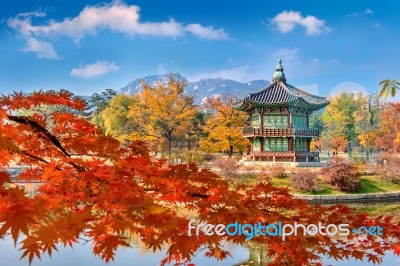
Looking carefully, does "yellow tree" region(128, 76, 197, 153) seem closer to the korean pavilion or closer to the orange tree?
the korean pavilion

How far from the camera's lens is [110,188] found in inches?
137

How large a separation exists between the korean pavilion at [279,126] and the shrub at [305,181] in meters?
7.31

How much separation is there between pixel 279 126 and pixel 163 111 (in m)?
9.80

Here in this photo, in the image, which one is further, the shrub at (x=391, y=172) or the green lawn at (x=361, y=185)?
the shrub at (x=391, y=172)

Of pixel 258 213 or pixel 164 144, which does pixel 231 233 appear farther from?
pixel 164 144

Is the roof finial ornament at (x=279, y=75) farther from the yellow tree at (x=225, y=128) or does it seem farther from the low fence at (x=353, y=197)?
the low fence at (x=353, y=197)

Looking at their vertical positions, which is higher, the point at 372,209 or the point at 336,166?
the point at 336,166

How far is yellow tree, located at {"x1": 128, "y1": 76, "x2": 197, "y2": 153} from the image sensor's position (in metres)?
32.5

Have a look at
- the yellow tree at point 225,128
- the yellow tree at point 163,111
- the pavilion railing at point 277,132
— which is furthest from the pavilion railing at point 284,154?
the yellow tree at point 163,111

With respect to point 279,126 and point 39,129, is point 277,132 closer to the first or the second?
point 279,126

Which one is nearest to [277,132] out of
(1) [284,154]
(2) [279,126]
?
(2) [279,126]

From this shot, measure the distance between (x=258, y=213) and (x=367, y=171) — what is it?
23.8 meters

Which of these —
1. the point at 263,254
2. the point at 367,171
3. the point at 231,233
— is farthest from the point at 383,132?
the point at 231,233

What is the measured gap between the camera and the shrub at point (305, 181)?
71.9 ft
